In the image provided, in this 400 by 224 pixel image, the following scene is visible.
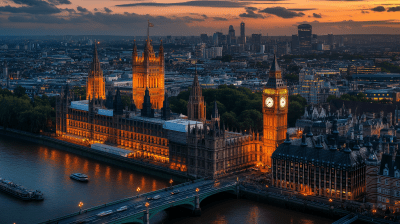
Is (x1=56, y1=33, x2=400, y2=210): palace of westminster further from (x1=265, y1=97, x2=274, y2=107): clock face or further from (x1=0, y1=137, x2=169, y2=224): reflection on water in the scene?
(x1=0, y1=137, x2=169, y2=224): reflection on water

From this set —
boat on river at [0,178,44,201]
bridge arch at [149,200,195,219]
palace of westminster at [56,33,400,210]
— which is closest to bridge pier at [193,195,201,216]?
bridge arch at [149,200,195,219]

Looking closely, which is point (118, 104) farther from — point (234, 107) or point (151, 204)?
point (234, 107)

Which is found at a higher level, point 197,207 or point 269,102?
point 269,102

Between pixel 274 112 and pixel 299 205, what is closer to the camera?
pixel 299 205

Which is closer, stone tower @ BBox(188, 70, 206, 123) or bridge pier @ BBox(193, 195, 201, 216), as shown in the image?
bridge pier @ BBox(193, 195, 201, 216)

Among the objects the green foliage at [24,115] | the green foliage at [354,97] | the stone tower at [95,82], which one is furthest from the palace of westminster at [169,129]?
the green foliage at [354,97]

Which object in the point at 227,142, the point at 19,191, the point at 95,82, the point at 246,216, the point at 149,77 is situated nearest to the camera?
the point at 246,216

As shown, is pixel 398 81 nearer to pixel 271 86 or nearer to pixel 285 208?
pixel 271 86

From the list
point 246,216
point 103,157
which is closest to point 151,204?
point 246,216
